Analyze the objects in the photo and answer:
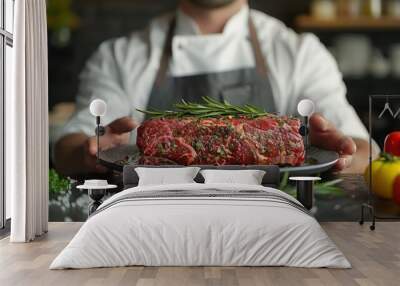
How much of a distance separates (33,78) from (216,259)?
2.96m

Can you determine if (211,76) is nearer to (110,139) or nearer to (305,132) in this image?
(305,132)

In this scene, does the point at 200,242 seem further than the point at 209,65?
No

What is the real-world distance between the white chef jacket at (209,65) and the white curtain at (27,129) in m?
1.32

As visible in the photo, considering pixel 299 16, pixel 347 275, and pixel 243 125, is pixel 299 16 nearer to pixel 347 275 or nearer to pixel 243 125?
pixel 243 125

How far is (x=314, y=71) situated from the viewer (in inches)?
348

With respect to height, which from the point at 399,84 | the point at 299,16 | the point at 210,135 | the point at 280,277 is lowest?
the point at 280,277

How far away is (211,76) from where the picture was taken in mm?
8766

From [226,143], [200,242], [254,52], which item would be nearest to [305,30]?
[254,52]

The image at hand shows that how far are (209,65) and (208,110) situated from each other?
56 centimetres

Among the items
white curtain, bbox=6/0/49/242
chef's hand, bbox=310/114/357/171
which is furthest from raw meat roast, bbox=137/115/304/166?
white curtain, bbox=6/0/49/242

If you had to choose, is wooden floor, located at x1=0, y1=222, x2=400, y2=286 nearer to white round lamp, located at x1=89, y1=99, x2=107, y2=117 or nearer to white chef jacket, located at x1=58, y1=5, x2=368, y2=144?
white round lamp, located at x1=89, y1=99, x2=107, y2=117

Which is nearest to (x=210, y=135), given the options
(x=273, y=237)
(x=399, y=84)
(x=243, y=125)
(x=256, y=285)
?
(x=243, y=125)

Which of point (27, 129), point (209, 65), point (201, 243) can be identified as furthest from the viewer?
point (209, 65)

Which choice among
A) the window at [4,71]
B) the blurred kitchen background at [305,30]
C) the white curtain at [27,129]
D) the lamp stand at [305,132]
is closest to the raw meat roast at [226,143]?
the lamp stand at [305,132]
